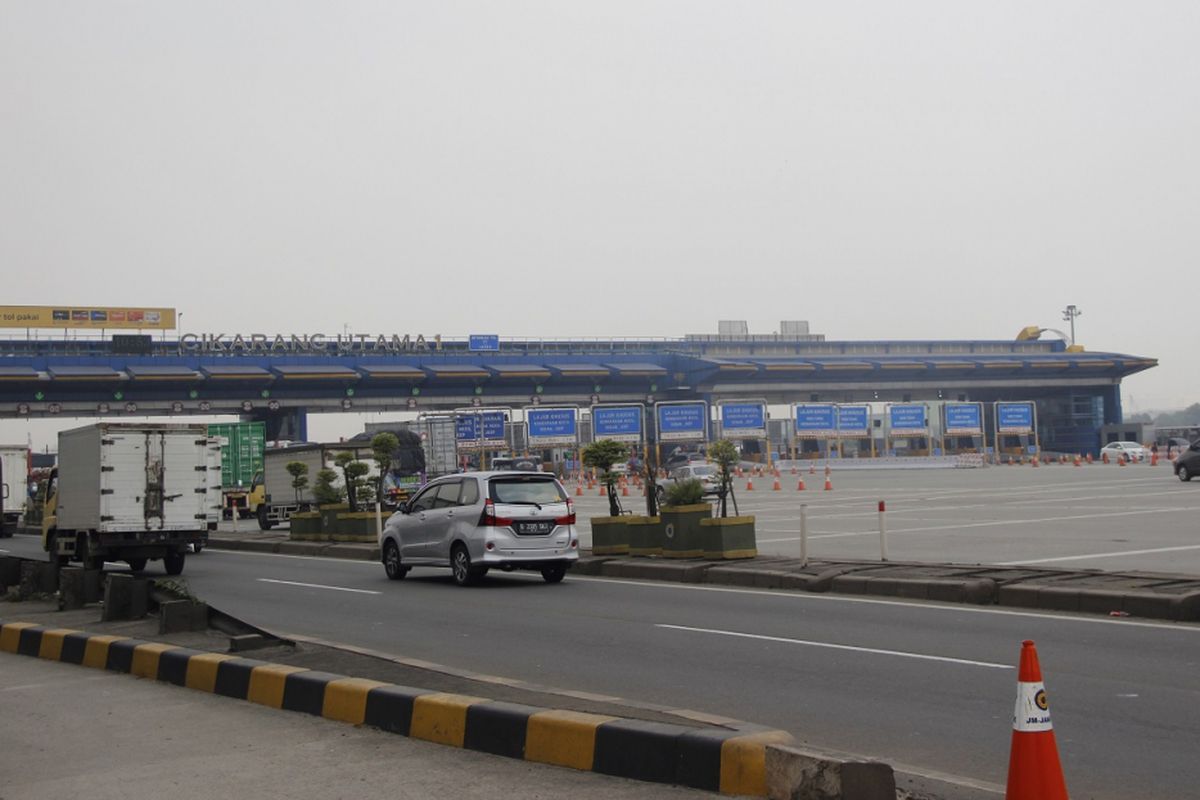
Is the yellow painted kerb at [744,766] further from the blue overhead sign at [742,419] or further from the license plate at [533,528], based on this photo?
the blue overhead sign at [742,419]

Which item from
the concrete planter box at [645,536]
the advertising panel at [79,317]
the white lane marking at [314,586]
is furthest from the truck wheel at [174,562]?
the advertising panel at [79,317]

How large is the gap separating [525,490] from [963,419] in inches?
2301

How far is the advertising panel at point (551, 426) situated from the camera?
67.6 m

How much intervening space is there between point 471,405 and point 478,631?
241ft

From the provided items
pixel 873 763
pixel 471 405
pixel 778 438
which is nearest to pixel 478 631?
pixel 873 763

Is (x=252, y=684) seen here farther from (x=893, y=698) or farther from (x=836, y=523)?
(x=836, y=523)

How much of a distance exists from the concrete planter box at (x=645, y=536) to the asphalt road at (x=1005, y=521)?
9.08ft

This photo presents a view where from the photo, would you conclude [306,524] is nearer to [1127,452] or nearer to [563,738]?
[563,738]

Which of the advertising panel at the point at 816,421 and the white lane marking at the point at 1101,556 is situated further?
the advertising panel at the point at 816,421

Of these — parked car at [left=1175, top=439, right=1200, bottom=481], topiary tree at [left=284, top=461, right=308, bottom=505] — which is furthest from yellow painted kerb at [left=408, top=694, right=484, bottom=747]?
parked car at [left=1175, top=439, right=1200, bottom=481]

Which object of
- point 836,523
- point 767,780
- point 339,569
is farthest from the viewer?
point 836,523

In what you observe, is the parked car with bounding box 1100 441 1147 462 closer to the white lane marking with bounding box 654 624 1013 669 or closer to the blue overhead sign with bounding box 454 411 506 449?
the blue overhead sign with bounding box 454 411 506 449

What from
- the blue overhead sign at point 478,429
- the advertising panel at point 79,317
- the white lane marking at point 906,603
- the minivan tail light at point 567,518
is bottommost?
the white lane marking at point 906,603

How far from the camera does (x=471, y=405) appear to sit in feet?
285
